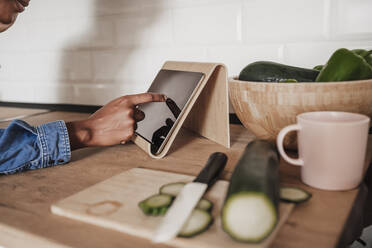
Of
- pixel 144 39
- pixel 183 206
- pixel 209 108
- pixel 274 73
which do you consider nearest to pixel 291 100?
pixel 274 73

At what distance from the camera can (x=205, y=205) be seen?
47cm

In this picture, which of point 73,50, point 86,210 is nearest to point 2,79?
point 73,50

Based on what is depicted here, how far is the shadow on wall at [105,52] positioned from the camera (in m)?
1.25

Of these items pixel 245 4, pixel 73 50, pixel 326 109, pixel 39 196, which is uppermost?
pixel 245 4

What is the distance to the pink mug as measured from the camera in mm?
503

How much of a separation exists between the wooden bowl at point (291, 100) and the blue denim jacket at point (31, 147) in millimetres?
407

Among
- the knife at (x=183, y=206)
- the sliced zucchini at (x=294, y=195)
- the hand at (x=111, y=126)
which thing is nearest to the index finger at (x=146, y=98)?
the hand at (x=111, y=126)

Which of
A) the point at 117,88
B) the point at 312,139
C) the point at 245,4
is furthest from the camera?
the point at 117,88

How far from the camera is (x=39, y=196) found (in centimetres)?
59

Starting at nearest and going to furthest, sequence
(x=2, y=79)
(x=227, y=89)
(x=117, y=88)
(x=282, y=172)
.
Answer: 1. (x=282, y=172)
2. (x=227, y=89)
3. (x=117, y=88)
4. (x=2, y=79)

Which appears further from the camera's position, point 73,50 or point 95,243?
point 73,50

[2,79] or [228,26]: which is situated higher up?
[228,26]

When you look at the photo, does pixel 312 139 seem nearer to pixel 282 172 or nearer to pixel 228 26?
pixel 282 172

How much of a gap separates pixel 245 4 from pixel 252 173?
74 centimetres
